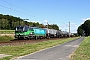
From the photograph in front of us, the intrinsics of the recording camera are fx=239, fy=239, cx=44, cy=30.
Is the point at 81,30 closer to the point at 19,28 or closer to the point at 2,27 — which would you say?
the point at 2,27

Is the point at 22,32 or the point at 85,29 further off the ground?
the point at 85,29

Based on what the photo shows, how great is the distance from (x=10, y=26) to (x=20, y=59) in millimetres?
116186

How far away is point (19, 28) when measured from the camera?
50.1 m

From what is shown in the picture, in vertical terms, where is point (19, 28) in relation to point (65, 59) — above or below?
above

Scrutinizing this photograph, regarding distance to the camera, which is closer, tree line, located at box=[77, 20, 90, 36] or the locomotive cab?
the locomotive cab

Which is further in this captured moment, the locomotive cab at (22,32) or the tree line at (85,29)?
the tree line at (85,29)

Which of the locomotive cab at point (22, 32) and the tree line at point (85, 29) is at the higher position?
the tree line at point (85, 29)

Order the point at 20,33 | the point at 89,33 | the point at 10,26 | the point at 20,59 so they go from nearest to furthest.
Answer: the point at 20,59
the point at 20,33
the point at 10,26
the point at 89,33

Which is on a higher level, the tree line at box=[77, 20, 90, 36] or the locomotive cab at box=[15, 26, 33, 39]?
the tree line at box=[77, 20, 90, 36]

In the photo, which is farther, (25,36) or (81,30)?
(81,30)

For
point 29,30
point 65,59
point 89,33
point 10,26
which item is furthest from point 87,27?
point 65,59

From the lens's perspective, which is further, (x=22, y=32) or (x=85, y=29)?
(x=85, y=29)

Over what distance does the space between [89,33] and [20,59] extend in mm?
160547

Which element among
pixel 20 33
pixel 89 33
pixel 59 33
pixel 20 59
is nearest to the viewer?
pixel 20 59
